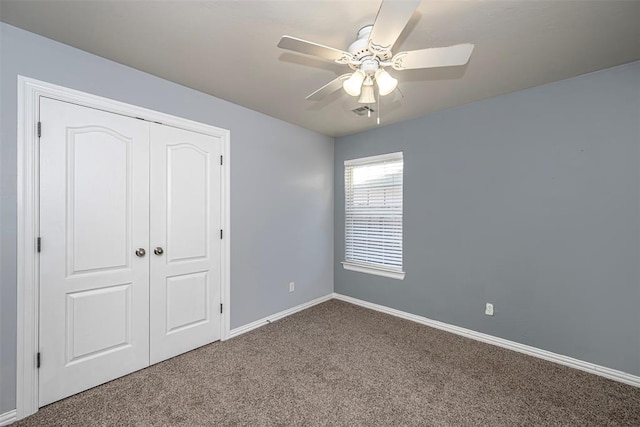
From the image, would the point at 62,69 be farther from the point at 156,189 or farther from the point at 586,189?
the point at 586,189

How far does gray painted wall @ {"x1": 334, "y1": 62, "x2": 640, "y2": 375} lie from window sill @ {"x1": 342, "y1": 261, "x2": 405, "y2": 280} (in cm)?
12

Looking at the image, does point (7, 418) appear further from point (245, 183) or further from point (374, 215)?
point (374, 215)

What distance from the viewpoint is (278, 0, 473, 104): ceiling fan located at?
1204 mm

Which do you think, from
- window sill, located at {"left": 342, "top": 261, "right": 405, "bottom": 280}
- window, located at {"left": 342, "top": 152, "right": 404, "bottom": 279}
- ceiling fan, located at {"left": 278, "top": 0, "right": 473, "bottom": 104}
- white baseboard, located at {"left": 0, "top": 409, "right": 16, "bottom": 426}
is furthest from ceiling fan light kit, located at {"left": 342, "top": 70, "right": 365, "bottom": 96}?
white baseboard, located at {"left": 0, "top": 409, "right": 16, "bottom": 426}

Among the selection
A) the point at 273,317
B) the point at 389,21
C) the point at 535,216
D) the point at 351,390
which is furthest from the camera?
the point at 273,317

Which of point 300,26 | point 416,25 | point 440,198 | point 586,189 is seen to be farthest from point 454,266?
point 300,26


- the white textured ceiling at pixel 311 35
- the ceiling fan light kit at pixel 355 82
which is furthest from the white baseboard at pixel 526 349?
the ceiling fan light kit at pixel 355 82

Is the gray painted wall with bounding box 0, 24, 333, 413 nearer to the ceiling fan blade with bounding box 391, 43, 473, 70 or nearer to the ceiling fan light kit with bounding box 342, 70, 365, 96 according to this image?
the ceiling fan light kit with bounding box 342, 70, 365, 96

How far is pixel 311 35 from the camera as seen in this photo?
68.4 inches

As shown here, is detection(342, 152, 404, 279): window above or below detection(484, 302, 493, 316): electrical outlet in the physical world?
above

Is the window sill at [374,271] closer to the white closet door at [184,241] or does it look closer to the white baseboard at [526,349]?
the white baseboard at [526,349]

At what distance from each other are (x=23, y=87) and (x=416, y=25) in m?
Answer: 2.54

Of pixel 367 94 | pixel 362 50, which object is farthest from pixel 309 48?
pixel 367 94

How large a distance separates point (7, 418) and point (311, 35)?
10.1ft
